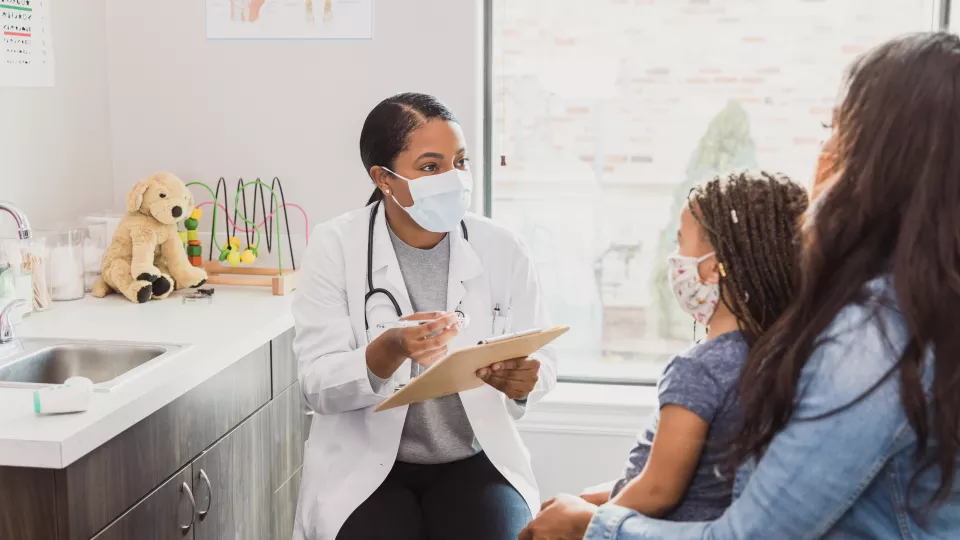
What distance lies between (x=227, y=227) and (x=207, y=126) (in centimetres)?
33

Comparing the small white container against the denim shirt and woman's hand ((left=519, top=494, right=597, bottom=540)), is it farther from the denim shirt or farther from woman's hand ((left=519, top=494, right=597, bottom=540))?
the denim shirt

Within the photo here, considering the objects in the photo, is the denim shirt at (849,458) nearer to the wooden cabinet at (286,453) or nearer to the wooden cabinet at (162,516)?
the wooden cabinet at (162,516)

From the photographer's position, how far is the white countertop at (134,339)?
1414mm

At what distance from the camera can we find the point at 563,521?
1.39m

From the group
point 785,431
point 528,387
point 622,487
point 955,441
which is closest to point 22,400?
point 528,387

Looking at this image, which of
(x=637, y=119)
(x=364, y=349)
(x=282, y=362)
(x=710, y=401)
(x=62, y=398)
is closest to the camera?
(x=710, y=401)

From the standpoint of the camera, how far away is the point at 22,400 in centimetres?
159

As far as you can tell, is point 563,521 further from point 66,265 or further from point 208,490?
point 66,265

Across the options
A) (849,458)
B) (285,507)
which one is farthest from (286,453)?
(849,458)

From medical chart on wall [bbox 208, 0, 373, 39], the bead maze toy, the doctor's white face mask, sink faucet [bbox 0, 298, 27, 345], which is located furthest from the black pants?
→ medical chart on wall [bbox 208, 0, 373, 39]

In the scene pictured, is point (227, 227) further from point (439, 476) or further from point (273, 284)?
point (439, 476)

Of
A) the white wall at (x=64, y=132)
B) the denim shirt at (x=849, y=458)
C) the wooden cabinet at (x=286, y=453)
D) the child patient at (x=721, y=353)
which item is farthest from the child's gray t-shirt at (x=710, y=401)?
the white wall at (x=64, y=132)

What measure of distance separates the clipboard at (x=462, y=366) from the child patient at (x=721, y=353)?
0.35 meters

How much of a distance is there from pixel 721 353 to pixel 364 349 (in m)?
0.80
